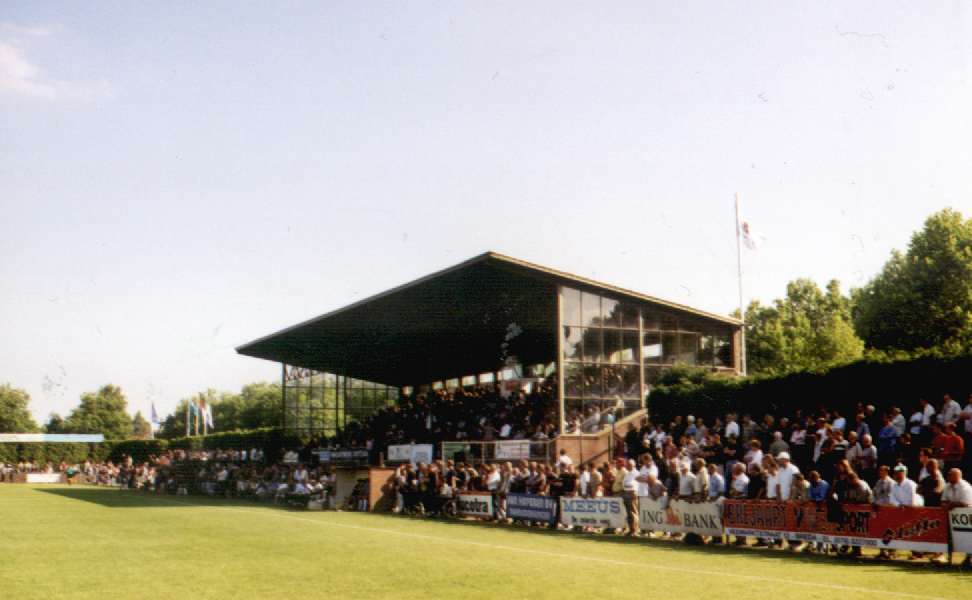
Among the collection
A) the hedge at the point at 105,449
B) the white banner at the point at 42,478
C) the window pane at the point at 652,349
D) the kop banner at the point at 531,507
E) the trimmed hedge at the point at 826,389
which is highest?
the window pane at the point at 652,349

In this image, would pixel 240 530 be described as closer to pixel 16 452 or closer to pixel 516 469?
pixel 516 469

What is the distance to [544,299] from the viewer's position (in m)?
33.9

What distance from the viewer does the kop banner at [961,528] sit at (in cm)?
1409

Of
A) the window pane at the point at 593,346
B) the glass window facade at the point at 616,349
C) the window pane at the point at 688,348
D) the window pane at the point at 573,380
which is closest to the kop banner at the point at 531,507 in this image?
the glass window facade at the point at 616,349

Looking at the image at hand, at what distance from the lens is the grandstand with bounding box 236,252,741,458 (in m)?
32.5

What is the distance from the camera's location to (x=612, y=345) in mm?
33844

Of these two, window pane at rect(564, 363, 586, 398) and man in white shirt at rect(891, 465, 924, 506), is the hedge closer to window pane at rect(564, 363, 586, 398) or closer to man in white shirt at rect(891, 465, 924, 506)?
window pane at rect(564, 363, 586, 398)

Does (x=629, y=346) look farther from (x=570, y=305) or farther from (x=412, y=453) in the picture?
(x=412, y=453)

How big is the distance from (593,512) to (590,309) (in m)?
12.1

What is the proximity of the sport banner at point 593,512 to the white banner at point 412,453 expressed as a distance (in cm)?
1211

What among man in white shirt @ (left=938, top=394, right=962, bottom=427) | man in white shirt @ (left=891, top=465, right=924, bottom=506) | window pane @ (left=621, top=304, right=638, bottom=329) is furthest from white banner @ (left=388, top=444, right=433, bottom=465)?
man in white shirt @ (left=891, top=465, right=924, bottom=506)

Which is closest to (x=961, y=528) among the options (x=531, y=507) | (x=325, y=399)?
(x=531, y=507)

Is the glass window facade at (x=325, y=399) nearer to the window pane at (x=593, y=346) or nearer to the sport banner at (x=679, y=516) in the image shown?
the window pane at (x=593, y=346)

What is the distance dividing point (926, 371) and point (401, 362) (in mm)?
32142
